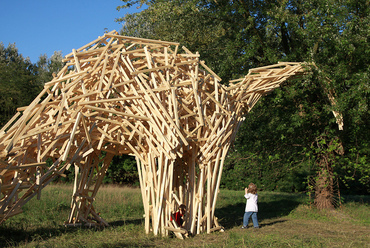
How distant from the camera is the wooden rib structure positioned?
6.09 m

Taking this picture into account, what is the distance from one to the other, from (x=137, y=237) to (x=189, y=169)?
1.65 meters

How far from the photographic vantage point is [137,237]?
22.6ft

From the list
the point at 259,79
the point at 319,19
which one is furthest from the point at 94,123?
the point at 319,19

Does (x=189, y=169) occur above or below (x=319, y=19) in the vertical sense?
below

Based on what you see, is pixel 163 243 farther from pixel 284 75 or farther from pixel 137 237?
pixel 284 75

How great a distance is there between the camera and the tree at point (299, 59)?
9594mm

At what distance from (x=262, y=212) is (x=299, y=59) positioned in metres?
4.98

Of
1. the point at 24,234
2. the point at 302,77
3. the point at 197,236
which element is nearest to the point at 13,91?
the point at 24,234

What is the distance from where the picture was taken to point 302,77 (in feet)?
31.2

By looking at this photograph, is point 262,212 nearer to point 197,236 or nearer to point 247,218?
point 247,218

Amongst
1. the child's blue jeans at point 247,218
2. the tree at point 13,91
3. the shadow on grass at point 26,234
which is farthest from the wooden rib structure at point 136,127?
the tree at point 13,91

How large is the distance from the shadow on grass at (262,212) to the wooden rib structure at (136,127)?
227 cm

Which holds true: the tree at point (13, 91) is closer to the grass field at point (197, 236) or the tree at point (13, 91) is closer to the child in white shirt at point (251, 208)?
the grass field at point (197, 236)

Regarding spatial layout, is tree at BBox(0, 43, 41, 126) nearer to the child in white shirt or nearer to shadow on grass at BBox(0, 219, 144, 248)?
shadow on grass at BBox(0, 219, 144, 248)
